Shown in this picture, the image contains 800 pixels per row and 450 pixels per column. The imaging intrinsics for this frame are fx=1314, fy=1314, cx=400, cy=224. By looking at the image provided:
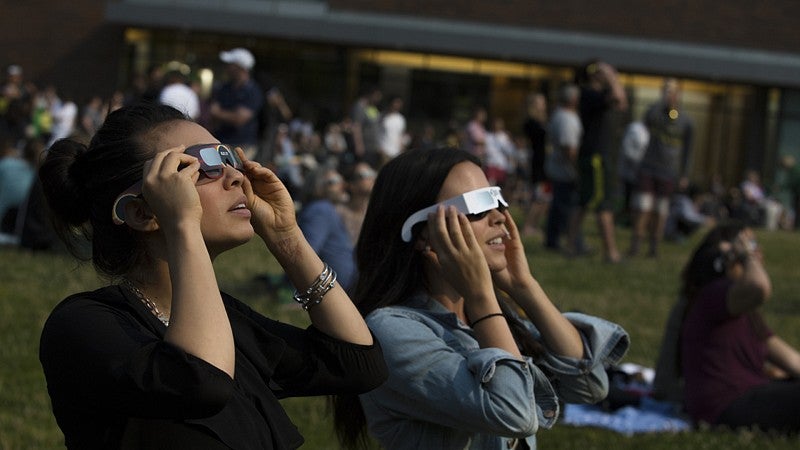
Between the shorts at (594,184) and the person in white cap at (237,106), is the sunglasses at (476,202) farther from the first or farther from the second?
the shorts at (594,184)

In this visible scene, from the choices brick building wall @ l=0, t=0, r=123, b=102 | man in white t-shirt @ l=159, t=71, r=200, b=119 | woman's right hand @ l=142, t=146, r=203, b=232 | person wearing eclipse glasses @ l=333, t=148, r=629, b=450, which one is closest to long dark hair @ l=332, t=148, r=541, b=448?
person wearing eclipse glasses @ l=333, t=148, r=629, b=450

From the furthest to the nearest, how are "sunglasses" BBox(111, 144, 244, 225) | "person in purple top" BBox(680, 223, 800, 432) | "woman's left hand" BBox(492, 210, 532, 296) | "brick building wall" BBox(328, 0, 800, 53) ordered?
"brick building wall" BBox(328, 0, 800, 53), "person in purple top" BBox(680, 223, 800, 432), "woman's left hand" BBox(492, 210, 532, 296), "sunglasses" BBox(111, 144, 244, 225)

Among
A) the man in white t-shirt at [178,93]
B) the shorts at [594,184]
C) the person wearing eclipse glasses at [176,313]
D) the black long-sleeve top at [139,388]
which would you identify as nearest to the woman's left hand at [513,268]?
the person wearing eclipse glasses at [176,313]

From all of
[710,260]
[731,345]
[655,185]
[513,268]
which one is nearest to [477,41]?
[655,185]

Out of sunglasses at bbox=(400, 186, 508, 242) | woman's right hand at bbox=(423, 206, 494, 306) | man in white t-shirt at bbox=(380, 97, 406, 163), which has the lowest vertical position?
man in white t-shirt at bbox=(380, 97, 406, 163)

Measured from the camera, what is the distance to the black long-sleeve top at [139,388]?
2406 mm

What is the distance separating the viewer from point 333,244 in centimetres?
957

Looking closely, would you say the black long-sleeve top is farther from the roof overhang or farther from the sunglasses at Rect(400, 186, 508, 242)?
the roof overhang

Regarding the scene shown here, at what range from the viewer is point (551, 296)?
10.5m

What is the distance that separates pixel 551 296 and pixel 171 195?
27.1 feet

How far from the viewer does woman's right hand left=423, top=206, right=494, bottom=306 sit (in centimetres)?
343

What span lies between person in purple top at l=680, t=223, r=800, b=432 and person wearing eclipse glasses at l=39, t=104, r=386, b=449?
432 centimetres

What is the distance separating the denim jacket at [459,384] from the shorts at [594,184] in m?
9.13

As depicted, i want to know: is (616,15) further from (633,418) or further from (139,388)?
(139,388)
